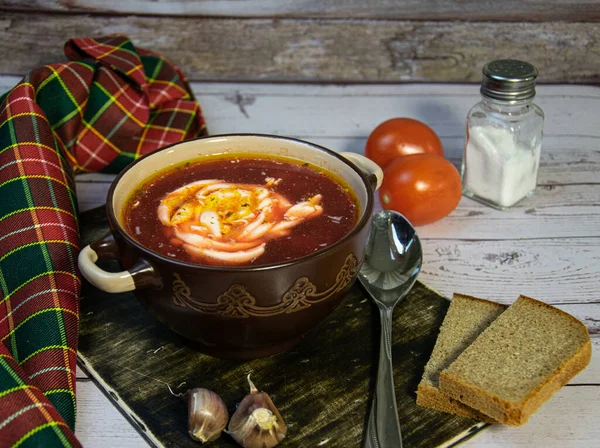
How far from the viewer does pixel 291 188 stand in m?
1.85

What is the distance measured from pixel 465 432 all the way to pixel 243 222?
638 millimetres

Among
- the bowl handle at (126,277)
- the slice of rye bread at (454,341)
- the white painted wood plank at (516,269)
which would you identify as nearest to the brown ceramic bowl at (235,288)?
the bowl handle at (126,277)

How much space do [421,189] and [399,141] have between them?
322mm

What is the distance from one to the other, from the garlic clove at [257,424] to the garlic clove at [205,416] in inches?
0.9

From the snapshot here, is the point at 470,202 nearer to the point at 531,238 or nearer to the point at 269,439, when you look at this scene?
the point at 531,238

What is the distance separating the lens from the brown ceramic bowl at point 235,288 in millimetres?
1496

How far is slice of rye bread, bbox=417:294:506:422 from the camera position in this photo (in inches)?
61.0

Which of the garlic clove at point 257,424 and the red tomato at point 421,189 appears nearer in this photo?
the garlic clove at point 257,424

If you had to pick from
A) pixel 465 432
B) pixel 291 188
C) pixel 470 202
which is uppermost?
pixel 291 188

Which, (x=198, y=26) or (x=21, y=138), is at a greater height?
(x=21, y=138)

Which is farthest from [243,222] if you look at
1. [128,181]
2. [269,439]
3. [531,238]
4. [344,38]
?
[344,38]

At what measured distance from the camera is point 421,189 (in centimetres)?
221

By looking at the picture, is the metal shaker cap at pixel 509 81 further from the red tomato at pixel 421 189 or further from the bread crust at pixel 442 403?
the bread crust at pixel 442 403

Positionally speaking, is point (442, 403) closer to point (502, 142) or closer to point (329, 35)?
point (502, 142)
